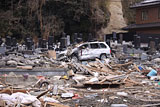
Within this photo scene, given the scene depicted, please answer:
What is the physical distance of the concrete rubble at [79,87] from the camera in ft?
30.7

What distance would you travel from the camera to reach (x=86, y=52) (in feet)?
76.3

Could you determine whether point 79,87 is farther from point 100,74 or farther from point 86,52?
point 86,52

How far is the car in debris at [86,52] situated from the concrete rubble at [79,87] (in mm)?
4940

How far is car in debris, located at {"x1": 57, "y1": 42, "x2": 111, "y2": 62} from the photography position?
75.2 ft

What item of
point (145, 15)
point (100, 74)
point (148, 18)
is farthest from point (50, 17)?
point (100, 74)

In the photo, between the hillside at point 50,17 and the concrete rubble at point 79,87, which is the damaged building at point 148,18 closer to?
the hillside at point 50,17

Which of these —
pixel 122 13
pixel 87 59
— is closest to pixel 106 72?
pixel 87 59

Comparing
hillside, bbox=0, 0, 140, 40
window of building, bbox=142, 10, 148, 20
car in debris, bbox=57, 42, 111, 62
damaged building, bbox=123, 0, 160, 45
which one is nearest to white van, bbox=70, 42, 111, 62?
car in debris, bbox=57, 42, 111, 62

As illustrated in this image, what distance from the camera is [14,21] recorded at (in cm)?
3956

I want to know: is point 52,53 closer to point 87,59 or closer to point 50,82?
point 87,59

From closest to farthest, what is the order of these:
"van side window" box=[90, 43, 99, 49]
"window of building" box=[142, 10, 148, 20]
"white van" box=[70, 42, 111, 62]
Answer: "white van" box=[70, 42, 111, 62]
"van side window" box=[90, 43, 99, 49]
"window of building" box=[142, 10, 148, 20]

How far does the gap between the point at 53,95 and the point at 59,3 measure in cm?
3162

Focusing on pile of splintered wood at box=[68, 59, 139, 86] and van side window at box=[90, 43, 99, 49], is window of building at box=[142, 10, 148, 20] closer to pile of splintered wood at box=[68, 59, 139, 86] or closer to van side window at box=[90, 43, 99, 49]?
van side window at box=[90, 43, 99, 49]

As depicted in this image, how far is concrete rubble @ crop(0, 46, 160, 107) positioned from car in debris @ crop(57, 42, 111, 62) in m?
4.94
